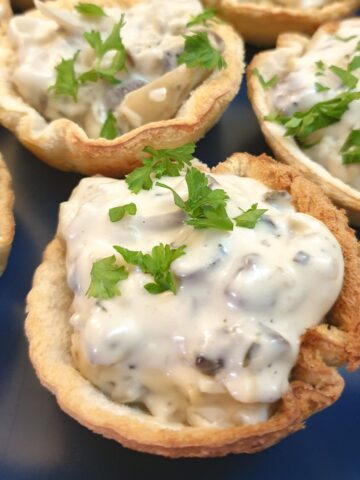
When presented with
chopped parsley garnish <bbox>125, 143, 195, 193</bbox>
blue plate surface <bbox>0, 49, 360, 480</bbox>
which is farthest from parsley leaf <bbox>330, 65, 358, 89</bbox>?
blue plate surface <bbox>0, 49, 360, 480</bbox>

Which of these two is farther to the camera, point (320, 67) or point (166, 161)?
point (320, 67)

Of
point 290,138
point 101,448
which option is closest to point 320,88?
point 290,138

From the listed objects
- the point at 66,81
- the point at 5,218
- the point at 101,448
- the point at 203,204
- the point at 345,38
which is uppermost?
the point at 345,38

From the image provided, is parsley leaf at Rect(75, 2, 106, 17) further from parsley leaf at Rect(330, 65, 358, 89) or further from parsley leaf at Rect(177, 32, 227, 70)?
parsley leaf at Rect(330, 65, 358, 89)

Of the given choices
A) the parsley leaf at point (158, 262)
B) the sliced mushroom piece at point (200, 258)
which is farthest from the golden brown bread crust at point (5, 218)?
the sliced mushroom piece at point (200, 258)

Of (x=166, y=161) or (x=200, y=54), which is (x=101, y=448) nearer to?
(x=166, y=161)

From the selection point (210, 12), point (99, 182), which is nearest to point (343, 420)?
point (99, 182)
